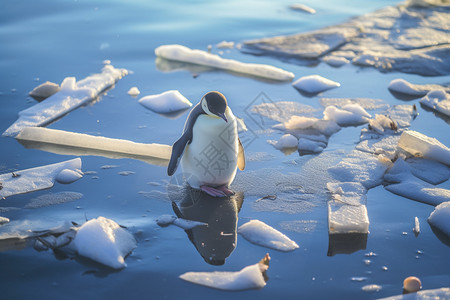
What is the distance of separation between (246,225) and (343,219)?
1.83 ft

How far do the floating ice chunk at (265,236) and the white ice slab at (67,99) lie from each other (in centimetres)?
220

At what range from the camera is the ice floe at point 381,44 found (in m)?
6.03

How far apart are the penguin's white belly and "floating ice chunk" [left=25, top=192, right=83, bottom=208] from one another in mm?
740

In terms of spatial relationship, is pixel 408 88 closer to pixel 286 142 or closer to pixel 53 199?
pixel 286 142

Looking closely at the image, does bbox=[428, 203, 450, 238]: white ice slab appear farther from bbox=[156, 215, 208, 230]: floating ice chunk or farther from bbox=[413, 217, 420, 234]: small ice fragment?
bbox=[156, 215, 208, 230]: floating ice chunk

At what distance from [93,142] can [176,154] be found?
0.93 meters

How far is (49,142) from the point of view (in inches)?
164

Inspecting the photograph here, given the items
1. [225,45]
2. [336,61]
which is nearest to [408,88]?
[336,61]

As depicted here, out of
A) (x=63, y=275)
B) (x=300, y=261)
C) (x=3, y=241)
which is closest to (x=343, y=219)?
(x=300, y=261)

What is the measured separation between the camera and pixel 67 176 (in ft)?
11.8

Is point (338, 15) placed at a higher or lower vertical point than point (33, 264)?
higher

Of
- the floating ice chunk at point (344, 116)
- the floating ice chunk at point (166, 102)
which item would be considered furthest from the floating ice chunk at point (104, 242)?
the floating ice chunk at point (344, 116)

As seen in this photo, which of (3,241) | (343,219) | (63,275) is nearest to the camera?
(63,275)

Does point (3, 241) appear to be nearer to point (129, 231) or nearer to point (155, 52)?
point (129, 231)
